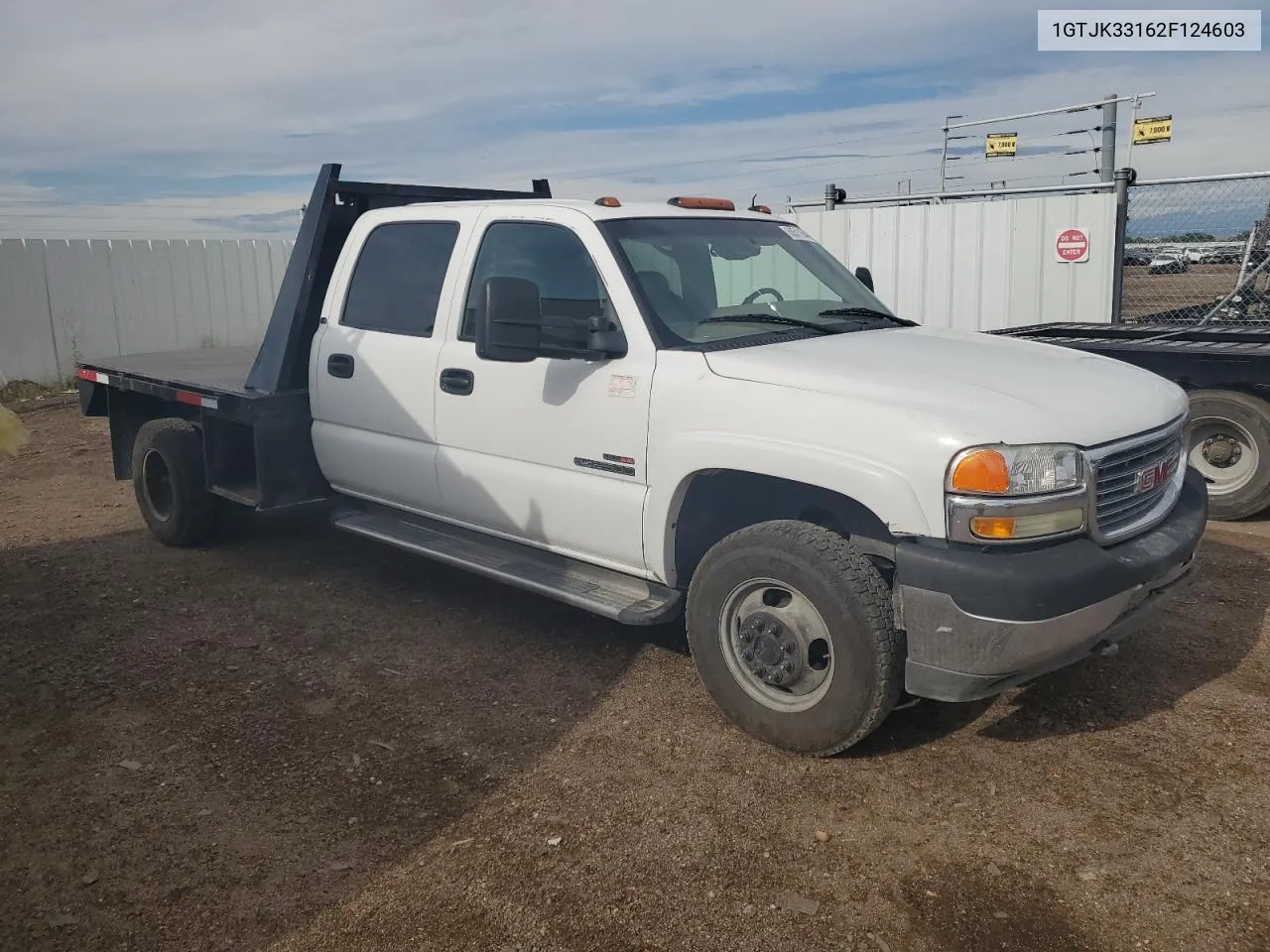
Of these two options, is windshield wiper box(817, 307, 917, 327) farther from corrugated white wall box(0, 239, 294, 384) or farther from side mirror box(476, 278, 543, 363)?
corrugated white wall box(0, 239, 294, 384)

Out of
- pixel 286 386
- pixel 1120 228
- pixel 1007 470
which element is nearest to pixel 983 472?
pixel 1007 470

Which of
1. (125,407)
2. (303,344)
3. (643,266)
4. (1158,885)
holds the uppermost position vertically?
(643,266)

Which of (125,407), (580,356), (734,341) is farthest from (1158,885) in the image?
(125,407)

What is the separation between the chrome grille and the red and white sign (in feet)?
21.4

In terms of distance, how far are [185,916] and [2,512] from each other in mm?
6173

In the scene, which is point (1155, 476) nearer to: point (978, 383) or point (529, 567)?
point (978, 383)

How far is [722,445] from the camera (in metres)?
3.91

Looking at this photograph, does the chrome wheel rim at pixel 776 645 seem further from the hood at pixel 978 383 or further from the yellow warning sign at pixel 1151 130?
the yellow warning sign at pixel 1151 130

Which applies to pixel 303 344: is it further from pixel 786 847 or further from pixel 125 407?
pixel 786 847

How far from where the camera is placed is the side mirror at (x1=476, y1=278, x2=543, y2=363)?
4.25m

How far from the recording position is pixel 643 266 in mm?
4477

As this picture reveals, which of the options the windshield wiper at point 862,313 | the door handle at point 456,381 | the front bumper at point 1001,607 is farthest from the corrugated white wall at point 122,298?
the front bumper at point 1001,607

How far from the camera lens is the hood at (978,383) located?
11.4 ft

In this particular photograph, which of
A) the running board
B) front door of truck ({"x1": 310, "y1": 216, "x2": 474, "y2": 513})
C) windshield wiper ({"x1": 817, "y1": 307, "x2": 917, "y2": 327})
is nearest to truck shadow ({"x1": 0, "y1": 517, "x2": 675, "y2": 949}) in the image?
the running board
